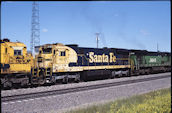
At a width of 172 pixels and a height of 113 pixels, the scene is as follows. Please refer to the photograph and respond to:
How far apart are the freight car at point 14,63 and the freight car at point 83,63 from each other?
657 millimetres

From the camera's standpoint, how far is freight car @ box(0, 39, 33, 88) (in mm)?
11625

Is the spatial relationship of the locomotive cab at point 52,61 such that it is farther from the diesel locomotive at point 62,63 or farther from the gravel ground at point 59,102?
the gravel ground at point 59,102

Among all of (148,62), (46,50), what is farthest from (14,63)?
(148,62)

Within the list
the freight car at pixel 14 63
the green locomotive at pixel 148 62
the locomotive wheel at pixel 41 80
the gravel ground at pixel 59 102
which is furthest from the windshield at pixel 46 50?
the green locomotive at pixel 148 62

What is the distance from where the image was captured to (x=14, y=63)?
11984 millimetres

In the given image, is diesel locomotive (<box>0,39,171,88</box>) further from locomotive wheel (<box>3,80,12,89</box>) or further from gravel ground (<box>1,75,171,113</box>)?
gravel ground (<box>1,75,171,113</box>)

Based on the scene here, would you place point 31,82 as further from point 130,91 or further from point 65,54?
point 130,91

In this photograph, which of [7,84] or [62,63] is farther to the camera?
[62,63]

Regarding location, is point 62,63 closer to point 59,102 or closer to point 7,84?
point 7,84

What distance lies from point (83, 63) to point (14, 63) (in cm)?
632

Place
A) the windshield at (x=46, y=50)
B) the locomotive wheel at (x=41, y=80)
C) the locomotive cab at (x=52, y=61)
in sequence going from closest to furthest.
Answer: the locomotive wheel at (x=41, y=80) → the locomotive cab at (x=52, y=61) → the windshield at (x=46, y=50)

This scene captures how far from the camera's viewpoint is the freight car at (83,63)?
45.0 feet

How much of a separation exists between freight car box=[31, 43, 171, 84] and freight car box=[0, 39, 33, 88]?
657 mm

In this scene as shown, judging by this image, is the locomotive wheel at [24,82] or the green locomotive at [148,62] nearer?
the locomotive wheel at [24,82]
